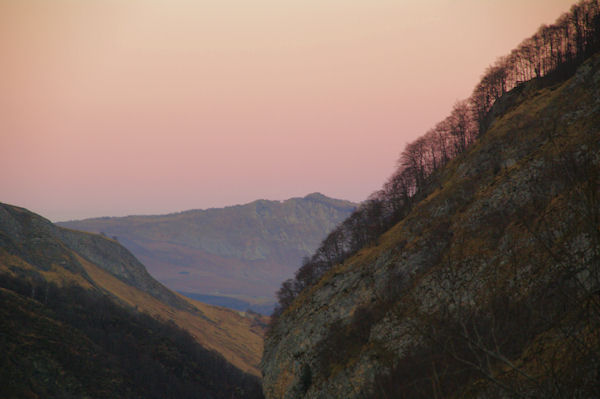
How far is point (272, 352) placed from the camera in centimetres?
8500

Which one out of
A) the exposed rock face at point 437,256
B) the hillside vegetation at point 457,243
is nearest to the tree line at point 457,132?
the hillside vegetation at point 457,243

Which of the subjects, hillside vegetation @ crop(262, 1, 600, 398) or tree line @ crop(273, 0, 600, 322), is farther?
tree line @ crop(273, 0, 600, 322)

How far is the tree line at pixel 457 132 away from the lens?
92188 millimetres

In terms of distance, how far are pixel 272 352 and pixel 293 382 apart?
17.0 metres

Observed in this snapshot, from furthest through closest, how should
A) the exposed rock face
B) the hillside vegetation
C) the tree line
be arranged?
the tree line, the exposed rock face, the hillside vegetation

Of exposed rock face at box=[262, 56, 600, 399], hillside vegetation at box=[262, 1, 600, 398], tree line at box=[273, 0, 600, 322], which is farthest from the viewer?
tree line at box=[273, 0, 600, 322]

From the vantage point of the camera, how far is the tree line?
302 ft

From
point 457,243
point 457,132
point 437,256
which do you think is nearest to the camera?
point 457,243

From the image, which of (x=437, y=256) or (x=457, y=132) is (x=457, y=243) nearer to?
(x=437, y=256)

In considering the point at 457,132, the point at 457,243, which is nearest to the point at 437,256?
the point at 457,243

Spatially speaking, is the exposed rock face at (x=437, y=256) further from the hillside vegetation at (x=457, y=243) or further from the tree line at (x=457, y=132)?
the tree line at (x=457, y=132)

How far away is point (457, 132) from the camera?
104438 mm

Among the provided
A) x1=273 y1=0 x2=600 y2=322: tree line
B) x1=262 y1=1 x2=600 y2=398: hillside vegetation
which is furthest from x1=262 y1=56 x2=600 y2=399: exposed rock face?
x1=273 y1=0 x2=600 y2=322: tree line

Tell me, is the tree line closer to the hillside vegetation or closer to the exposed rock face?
the hillside vegetation
